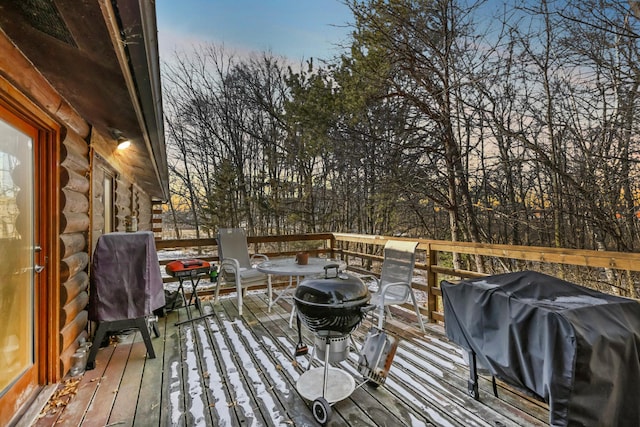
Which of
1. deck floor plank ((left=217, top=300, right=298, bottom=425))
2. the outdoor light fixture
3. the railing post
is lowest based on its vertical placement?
deck floor plank ((left=217, top=300, right=298, bottom=425))

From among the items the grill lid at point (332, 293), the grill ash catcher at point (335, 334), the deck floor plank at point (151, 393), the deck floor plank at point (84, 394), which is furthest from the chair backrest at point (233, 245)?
the grill lid at point (332, 293)

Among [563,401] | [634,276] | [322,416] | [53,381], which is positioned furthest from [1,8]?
[634,276]

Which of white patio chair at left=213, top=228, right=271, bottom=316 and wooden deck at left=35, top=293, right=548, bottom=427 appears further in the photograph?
white patio chair at left=213, top=228, right=271, bottom=316

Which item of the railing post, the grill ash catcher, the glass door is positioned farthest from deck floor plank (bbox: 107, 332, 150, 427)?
the railing post

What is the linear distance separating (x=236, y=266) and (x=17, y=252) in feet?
7.20

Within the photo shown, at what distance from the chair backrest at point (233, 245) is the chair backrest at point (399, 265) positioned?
2019 mm

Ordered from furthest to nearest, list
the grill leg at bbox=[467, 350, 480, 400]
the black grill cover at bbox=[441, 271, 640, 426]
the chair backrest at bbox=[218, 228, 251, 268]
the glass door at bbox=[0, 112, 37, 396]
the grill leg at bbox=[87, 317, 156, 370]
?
the chair backrest at bbox=[218, 228, 251, 268] → the grill leg at bbox=[87, 317, 156, 370] → the grill leg at bbox=[467, 350, 480, 400] → the glass door at bbox=[0, 112, 37, 396] → the black grill cover at bbox=[441, 271, 640, 426]

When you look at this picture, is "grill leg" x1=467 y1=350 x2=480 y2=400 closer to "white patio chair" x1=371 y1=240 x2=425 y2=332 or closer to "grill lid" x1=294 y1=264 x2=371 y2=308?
"grill lid" x1=294 y1=264 x2=371 y2=308

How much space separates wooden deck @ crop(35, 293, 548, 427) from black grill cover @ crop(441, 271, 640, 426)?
1.65ft

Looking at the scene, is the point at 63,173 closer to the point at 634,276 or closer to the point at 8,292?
the point at 8,292

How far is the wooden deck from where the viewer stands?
6.11 feet

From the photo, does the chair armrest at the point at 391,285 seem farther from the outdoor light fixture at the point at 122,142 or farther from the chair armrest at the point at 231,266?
the outdoor light fixture at the point at 122,142

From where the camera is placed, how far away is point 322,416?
5.93ft

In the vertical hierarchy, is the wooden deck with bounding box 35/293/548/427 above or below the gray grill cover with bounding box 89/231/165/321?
below
